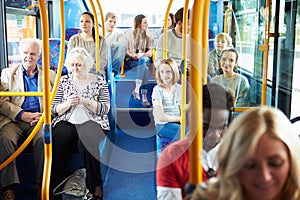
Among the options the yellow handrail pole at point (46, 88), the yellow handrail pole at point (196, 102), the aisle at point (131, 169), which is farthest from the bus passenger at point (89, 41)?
the yellow handrail pole at point (196, 102)

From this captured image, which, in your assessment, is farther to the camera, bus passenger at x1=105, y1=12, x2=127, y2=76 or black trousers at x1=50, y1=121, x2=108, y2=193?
bus passenger at x1=105, y1=12, x2=127, y2=76

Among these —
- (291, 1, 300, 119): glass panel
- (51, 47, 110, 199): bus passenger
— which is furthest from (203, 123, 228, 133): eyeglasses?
(291, 1, 300, 119): glass panel

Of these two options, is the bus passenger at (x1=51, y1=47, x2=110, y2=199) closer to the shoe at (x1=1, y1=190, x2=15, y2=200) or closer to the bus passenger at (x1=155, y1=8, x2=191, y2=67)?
the shoe at (x1=1, y1=190, x2=15, y2=200)

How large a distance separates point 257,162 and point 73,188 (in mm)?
2443

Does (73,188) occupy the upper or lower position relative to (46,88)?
lower

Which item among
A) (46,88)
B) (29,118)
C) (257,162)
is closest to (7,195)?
(29,118)

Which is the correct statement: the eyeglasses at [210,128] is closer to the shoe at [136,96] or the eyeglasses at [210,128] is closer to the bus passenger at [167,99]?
the bus passenger at [167,99]

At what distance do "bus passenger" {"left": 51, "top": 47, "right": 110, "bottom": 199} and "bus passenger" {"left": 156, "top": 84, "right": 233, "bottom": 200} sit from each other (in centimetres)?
173

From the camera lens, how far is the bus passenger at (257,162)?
3.74 ft

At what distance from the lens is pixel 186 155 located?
1.70m

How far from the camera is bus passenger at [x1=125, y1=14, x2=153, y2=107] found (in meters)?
6.26

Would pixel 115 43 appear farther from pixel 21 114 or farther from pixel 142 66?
pixel 21 114

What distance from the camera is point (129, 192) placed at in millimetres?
3635

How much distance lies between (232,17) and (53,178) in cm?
431
